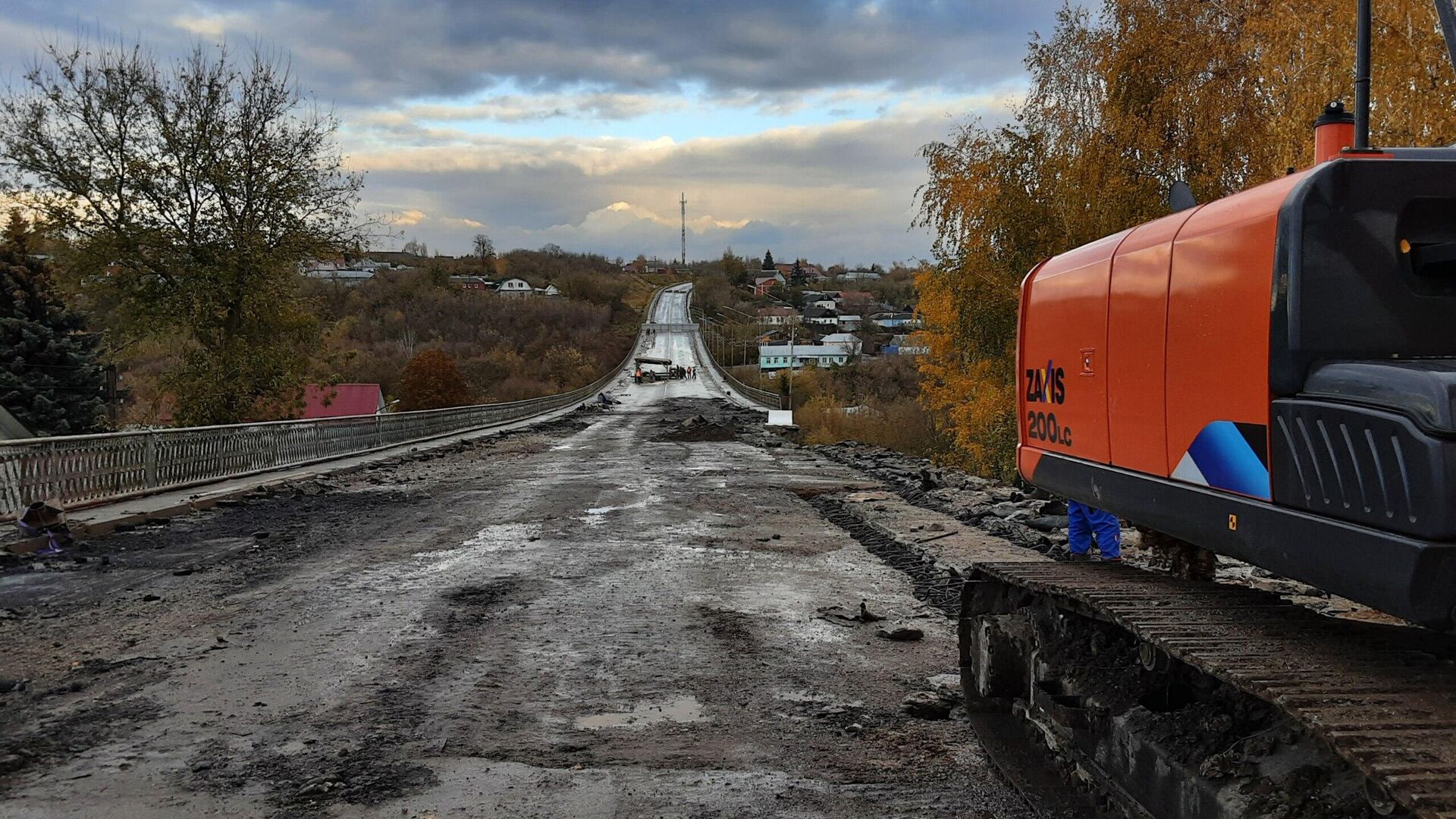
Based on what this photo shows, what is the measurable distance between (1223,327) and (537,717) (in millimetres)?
4230

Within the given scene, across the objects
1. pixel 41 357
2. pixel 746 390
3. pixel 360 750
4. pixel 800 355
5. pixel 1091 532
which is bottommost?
pixel 746 390

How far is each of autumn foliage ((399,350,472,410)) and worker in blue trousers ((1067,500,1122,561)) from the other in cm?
7313

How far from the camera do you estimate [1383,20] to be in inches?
543

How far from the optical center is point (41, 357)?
33188mm

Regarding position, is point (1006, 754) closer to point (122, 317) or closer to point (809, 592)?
point (809, 592)

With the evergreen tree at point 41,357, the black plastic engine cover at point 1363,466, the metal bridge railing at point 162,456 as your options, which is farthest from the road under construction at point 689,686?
the evergreen tree at point 41,357

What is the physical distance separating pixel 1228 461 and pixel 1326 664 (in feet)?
2.48

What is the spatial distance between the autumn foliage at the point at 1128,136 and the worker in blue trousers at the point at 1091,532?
23.6 ft

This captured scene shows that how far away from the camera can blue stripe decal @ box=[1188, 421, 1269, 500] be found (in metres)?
3.47

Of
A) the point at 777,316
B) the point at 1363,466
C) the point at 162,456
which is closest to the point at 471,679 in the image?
the point at 1363,466

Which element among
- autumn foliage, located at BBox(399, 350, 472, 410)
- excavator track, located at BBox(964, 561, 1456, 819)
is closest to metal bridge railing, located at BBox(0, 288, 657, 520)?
excavator track, located at BBox(964, 561, 1456, 819)

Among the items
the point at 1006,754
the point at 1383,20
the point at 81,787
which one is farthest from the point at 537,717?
the point at 1383,20

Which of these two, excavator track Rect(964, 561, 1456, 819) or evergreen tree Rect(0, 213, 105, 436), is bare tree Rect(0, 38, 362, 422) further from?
excavator track Rect(964, 561, 1456, 819)

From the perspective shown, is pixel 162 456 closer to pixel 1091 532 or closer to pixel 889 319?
pixel 1091 532
